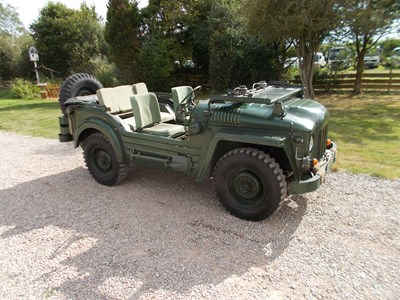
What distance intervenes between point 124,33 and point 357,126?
1097 cm

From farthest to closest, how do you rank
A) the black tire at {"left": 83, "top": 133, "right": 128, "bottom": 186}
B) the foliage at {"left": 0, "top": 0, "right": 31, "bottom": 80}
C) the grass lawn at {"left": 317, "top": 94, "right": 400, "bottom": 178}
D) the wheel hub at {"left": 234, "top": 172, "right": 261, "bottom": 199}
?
1. the foliage at {"left": 0, "top": 0, "right": 31, "bottom": 80}
2. the grass lawn at {"left": 317, "top": 94, "right": 400, "bottom": 178}
3. the black tire at {"left": 83, "top": 133, "right": 128, "bottom": 186}
4. the wheel hub at {"left": 234, "top": 172, "right": 261, "bottom": 199}

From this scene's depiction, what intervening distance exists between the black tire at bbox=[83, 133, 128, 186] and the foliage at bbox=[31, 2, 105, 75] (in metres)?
21.2

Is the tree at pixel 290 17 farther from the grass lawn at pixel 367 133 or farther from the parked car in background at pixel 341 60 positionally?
the parked car in background at pixel 341 60

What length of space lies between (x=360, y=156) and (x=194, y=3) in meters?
12.1

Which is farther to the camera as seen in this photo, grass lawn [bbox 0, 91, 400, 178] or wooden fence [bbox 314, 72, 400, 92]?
wooden fence [bbox 314, 72, 400, 92]

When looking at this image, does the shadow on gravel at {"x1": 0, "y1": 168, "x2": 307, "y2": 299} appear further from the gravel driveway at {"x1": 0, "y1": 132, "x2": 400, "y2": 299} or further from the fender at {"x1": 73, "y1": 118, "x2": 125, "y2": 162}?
the fender at {"x1": 73, "y1": 118, "x2": 125, "y2": 162}

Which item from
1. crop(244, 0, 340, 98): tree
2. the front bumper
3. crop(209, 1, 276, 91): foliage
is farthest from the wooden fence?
the front bumper

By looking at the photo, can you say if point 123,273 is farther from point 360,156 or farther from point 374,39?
point 374,39

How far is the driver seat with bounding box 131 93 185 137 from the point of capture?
14.3ft

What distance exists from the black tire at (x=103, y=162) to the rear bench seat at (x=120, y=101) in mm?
468

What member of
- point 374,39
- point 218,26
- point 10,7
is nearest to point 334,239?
point 218,26

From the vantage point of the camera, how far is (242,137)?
Answer: 339cm

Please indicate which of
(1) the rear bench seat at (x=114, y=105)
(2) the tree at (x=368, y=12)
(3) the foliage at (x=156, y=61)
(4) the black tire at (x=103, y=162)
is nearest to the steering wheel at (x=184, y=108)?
(1) the rear bench seat at (x=114, y=105)

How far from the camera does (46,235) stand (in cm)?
355
